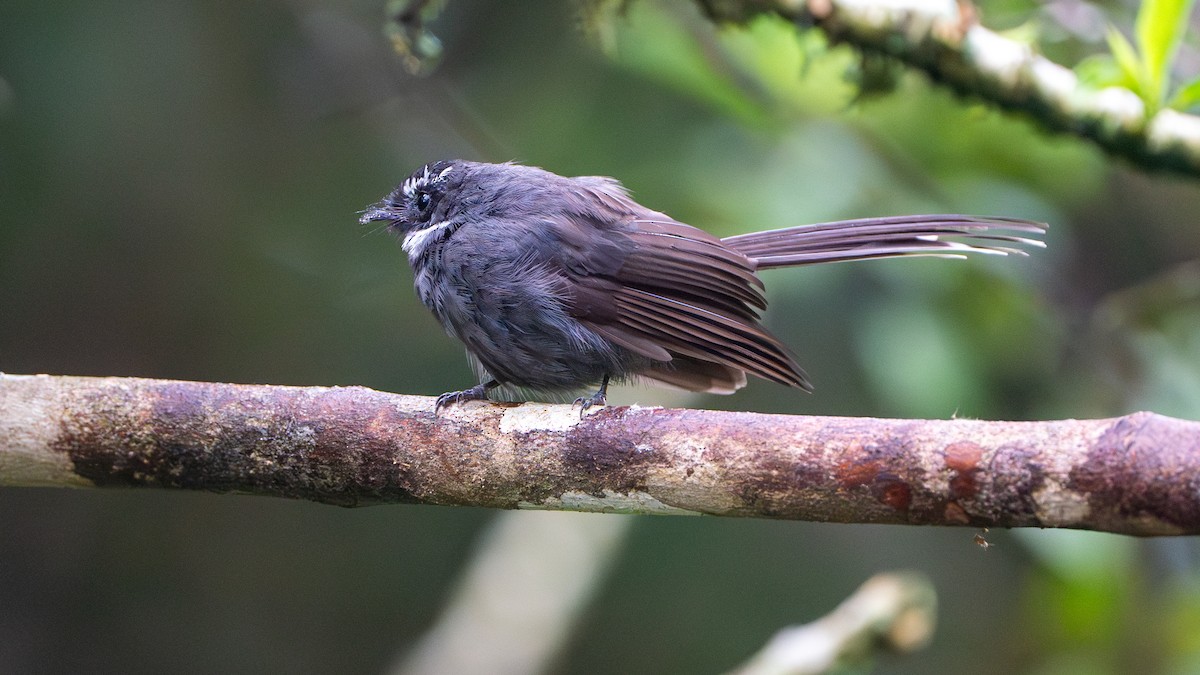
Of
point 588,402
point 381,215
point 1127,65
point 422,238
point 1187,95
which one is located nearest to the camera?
point 588,402

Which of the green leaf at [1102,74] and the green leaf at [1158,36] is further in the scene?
the green leaf at [1102,74]

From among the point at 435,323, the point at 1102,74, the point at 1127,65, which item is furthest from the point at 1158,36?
the point at 435,323

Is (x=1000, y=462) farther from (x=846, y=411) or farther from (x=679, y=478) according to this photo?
(x=846, y=411)

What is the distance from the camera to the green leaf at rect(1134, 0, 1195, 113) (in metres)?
3.09

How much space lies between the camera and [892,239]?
330cm

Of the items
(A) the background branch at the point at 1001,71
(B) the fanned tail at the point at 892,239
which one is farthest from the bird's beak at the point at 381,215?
(A) the background branch at the point at 1001,71

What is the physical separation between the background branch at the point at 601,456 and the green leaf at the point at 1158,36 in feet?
5.51

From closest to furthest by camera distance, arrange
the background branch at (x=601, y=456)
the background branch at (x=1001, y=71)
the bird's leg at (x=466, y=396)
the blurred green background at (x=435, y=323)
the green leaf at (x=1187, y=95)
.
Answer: the background branch at (x=601, y=456) → the bird's leg at (x=466, y=396) → the green leaf at (x=1187, y=95) → the background branch at (x=1001, y=71) → the blurred green background at (x=435, y=323)

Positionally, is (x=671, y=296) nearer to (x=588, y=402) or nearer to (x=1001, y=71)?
(x=588, y=402)

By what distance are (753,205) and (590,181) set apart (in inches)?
36.0

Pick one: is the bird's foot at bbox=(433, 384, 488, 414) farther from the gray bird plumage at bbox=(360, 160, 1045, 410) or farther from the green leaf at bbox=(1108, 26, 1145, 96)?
the green leaf at bbox=(1108, 26, 1145, 96)

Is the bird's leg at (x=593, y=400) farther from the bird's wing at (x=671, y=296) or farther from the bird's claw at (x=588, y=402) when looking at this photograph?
the bird's wing at (x=671, y=296)

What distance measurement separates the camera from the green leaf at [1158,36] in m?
3.09

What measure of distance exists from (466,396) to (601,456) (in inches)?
33.4
